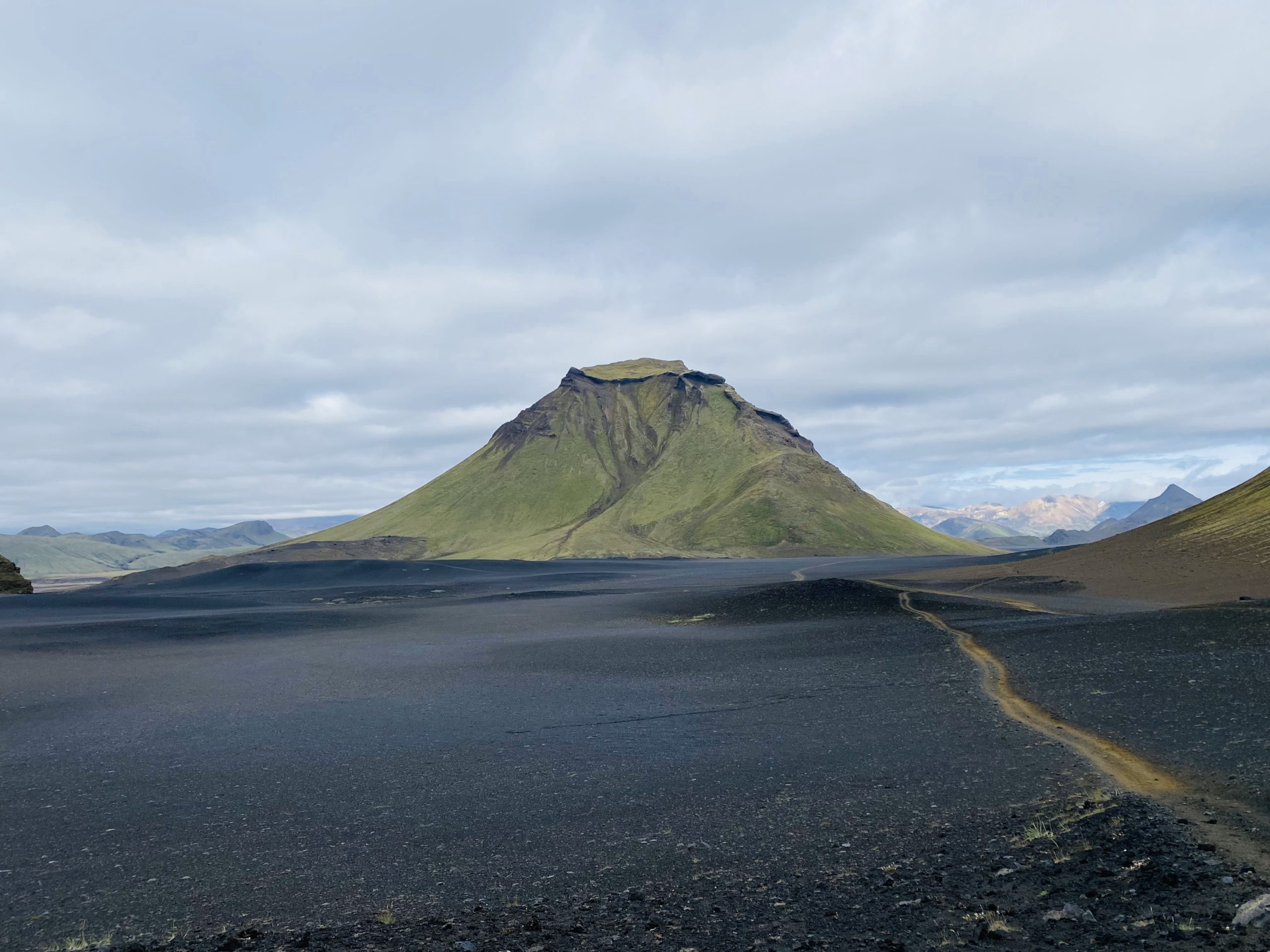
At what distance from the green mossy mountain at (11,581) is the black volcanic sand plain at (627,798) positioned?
4118cm

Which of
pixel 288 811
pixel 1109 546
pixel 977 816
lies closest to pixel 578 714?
pixel 288 811

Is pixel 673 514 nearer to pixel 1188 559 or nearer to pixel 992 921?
pixel 1188 559

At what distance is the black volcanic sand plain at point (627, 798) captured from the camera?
23.4ft

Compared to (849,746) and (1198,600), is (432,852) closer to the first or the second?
(849,746)

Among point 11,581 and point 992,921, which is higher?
point 11,581

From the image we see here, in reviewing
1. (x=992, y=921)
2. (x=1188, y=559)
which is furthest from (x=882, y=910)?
(x=1188, y=559)

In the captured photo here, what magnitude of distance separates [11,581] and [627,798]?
66.2m

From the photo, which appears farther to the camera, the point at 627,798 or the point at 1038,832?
the point at 627,798

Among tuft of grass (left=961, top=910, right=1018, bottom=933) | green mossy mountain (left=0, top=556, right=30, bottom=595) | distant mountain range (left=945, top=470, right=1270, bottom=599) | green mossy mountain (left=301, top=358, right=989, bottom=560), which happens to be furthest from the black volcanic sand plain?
green mossy mountain (left=301, top=358, right=989, bottom=560)

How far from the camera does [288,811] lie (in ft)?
35.1

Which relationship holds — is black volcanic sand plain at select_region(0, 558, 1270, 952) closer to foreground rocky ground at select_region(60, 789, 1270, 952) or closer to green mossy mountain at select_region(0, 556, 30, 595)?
foreground rocky ground at select_region(60, 789, 1270, 952)

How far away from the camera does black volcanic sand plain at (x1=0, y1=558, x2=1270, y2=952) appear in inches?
281

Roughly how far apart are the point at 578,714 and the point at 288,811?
683 cm

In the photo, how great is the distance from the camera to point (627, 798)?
10.9 meters
